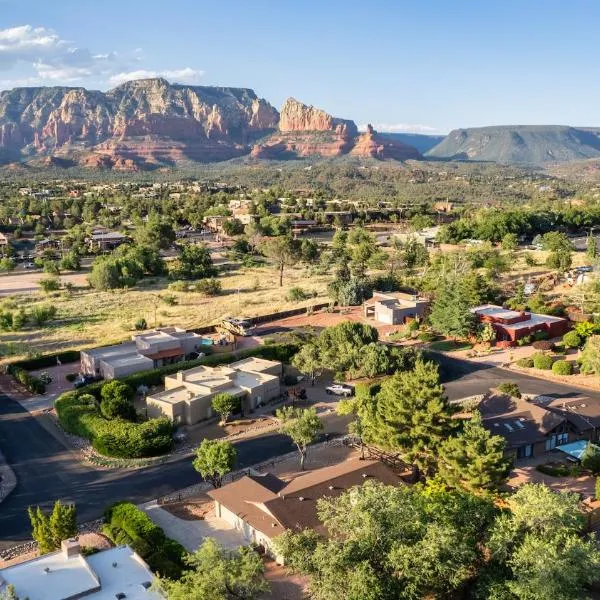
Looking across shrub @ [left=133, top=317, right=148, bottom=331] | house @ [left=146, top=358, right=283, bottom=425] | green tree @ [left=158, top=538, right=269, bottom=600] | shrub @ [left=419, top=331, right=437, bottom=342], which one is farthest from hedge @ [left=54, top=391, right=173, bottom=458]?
shrub @ [left=419, top=331, right=437, bottom=342]

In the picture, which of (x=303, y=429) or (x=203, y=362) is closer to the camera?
(x=303, y=429)

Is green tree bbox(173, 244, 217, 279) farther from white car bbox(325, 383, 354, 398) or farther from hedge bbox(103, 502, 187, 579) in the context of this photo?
hedge bbox(103, 502, 187, 579)

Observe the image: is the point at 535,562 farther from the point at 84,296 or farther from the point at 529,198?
the point at 529,198

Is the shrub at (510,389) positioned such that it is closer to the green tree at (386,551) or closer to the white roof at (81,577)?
the green tree at (386,551)

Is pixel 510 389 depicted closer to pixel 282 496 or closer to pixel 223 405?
pixel 223 405

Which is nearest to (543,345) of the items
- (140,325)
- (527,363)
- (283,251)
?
(527,363)

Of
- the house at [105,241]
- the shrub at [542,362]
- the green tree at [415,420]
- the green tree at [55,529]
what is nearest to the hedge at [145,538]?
the green tree at [55,529]
